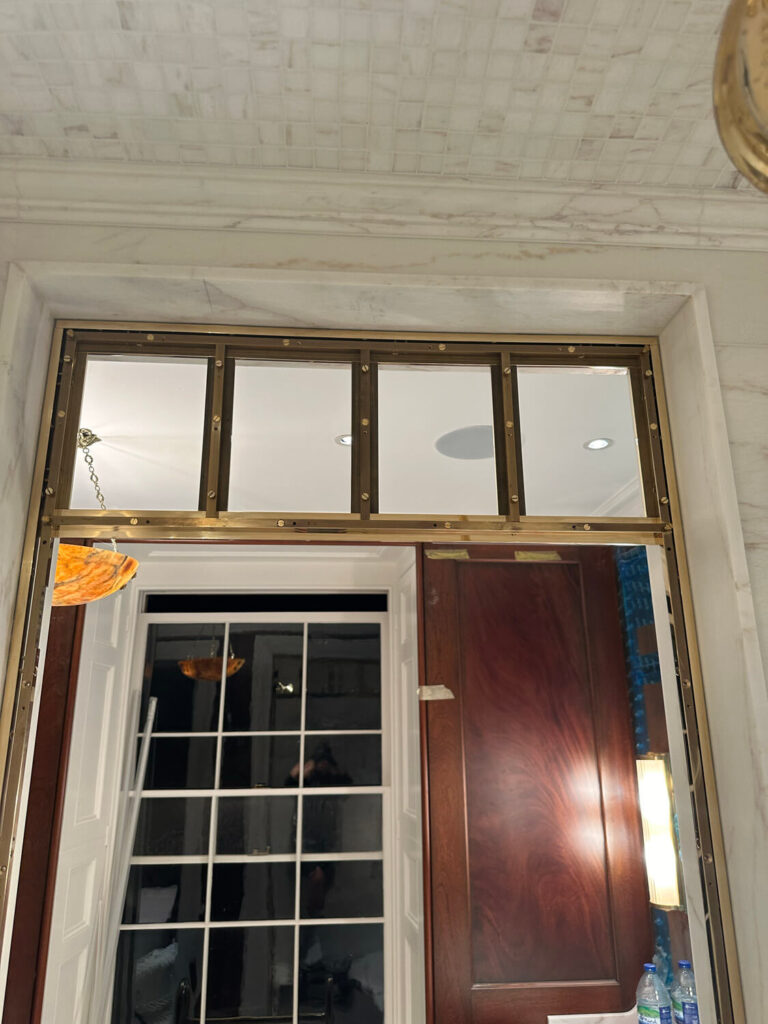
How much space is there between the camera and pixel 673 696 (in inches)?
53.9

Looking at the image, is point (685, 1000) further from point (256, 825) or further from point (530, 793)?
point (256, 825)

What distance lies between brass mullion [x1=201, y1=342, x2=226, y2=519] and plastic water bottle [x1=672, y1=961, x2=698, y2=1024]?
6.66 feet

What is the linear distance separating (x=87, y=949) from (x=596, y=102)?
332cm

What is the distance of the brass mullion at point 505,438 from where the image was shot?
1459 mm

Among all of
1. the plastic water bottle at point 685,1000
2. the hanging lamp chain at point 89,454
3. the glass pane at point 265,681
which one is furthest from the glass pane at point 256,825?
the hanging lamp chain at point 89,454

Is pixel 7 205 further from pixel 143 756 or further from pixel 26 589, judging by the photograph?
pixel 143 756

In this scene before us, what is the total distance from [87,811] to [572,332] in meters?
2.66

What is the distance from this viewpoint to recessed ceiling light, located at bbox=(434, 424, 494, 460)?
4.89 feet

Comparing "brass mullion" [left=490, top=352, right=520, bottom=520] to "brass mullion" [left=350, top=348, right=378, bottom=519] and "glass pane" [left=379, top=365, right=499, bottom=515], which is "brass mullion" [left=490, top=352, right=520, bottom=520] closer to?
"glass pane" [left=379, top=365, right=499, bottom=515]

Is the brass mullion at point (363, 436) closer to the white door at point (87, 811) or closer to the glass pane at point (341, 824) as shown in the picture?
the white door at point (87, 811)

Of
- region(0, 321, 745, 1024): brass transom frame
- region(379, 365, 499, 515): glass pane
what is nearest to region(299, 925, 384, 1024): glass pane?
region(0, 321, 745, 1024): brass transom frame

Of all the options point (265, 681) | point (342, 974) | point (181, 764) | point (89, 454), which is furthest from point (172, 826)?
point (89, 454)

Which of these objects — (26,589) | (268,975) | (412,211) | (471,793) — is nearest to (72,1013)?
(268,975)

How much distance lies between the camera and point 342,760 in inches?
141
